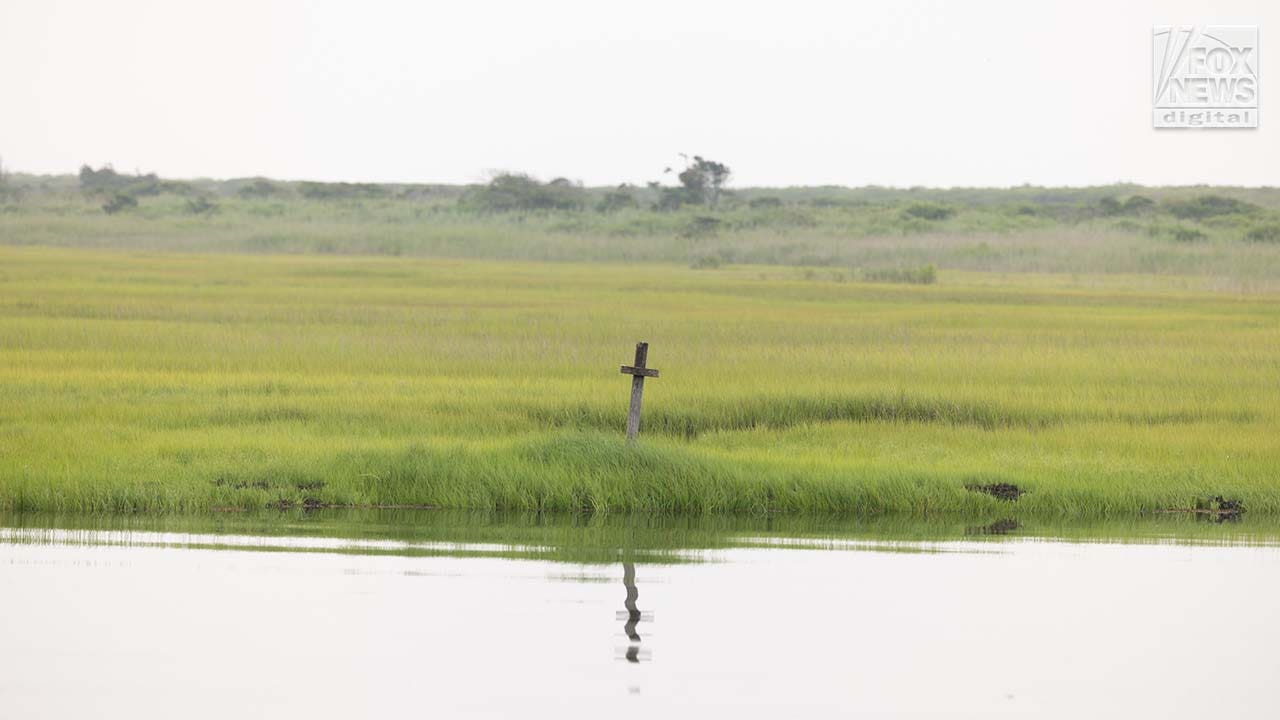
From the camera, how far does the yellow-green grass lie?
61.2ft

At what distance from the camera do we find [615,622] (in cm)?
1242

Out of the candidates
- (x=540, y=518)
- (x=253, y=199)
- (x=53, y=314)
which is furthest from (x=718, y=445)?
(x=253, y=199)

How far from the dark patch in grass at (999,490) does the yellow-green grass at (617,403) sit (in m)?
0.13

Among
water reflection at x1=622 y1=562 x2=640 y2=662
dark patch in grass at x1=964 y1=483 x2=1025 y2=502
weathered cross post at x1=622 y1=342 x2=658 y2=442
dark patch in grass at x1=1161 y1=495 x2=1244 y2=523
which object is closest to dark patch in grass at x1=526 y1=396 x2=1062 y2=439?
weathered cross post at x1=622 y1=342 x2=658 y2=442

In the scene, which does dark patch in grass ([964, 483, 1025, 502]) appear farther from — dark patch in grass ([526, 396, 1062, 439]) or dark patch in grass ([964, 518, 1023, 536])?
dark patch in grass ([526, 396, 1062, 439])

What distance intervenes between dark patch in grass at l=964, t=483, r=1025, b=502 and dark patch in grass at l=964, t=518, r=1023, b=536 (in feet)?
2.63

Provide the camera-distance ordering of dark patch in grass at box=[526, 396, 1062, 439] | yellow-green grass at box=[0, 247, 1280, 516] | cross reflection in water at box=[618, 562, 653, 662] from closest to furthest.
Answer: cross reflection in water at box=[618, 562, 653, 662], yellow-green grass at box=[0, 247, 1280, 516], dark patch in grass at box=[526, 396, 1062, 439]

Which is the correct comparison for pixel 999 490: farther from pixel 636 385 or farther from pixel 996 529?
pixel 636 385

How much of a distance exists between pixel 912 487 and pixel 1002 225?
76931mm

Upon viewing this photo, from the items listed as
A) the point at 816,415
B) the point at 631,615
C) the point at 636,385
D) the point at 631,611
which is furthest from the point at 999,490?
the point at 631,615

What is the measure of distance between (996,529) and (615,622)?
6.53 metres

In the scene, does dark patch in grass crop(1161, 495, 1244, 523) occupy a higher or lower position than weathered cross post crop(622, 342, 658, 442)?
lower

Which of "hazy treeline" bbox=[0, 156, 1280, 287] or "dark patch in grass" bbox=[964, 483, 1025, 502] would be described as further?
"hazy treeline" bbox=[0, 156, 1280, 287]

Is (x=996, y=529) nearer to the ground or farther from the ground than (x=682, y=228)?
nearer to the ground
